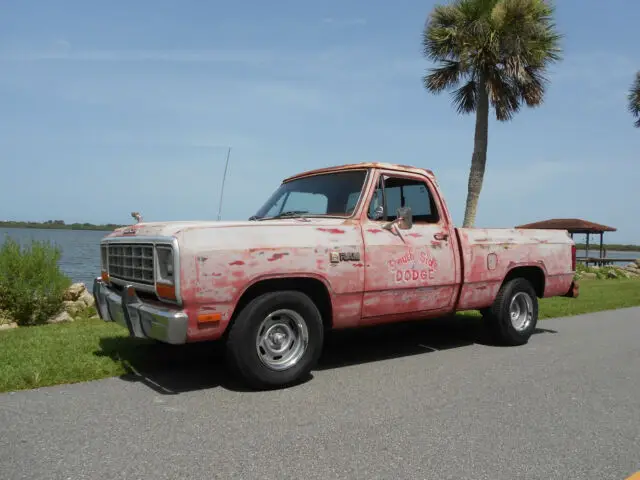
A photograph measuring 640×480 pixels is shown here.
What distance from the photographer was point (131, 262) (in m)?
5.37

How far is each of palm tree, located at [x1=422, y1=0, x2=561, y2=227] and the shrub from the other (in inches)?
498

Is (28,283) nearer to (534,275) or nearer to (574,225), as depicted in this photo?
(534,275)

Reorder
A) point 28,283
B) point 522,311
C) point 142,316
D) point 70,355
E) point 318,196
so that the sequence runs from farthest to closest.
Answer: point 28,283
point 522,311
point 318,196
point 70,355
point 142,316

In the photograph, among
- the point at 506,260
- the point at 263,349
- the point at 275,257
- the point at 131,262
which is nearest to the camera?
the point at 275,257

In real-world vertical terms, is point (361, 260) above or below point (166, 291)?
above

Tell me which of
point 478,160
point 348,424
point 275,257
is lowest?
point 348,424

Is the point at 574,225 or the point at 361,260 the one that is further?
the point at 574,225

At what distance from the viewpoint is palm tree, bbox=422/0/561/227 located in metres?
18.2

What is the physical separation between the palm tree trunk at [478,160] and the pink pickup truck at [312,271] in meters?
11.2

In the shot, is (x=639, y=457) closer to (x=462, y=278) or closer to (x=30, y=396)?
(x=462, y=278)

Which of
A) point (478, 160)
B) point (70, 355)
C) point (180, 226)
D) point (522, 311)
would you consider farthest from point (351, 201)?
point (478, 160)

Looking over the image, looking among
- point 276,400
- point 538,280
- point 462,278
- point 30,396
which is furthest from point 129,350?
point 538,280

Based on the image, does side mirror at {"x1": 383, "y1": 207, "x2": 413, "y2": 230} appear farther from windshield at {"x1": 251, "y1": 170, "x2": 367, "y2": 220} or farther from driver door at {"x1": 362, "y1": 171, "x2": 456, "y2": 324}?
A: windshield at {"x1": 251, "y1": 170, "x2": 367, "y2": 220}

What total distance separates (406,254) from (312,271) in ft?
4.03
